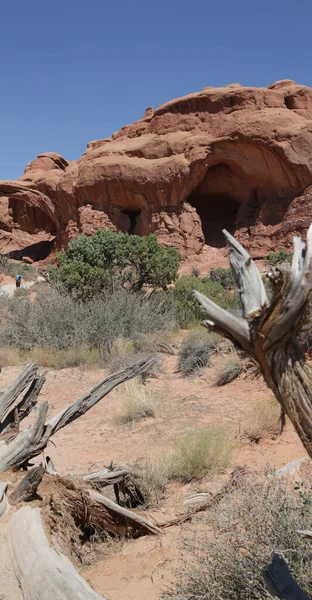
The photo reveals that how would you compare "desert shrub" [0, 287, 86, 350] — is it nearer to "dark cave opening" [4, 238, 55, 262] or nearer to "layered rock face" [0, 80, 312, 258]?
"layered rock face" [0, 80, 312, 258]

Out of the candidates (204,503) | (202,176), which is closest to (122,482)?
(204,503)

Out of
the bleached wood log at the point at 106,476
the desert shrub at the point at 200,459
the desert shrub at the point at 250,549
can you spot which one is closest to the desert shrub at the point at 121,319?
the desert shrub at the point at 200,459

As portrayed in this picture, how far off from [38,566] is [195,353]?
6391 mm

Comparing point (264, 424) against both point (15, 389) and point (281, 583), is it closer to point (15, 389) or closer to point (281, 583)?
point (15, 389)

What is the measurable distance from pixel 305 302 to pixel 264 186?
80.4ft

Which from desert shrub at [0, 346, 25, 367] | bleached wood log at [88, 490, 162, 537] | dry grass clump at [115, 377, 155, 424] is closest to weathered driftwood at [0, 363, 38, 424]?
bleached wood log at [88, 490, 162, 537]

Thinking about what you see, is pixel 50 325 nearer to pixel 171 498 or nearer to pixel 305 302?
pixel 171 498

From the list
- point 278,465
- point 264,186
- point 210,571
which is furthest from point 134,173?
point 210,571

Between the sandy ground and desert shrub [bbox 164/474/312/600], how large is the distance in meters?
0.36

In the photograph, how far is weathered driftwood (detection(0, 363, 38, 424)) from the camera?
3682mm

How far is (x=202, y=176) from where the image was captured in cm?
2519

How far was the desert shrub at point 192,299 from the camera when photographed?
12.0 m

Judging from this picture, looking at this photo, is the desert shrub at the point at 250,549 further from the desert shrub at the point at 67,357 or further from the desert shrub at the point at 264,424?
the desert shrub at the point at 67,357

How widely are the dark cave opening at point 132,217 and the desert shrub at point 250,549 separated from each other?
25258 millimetres
